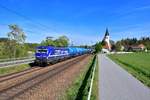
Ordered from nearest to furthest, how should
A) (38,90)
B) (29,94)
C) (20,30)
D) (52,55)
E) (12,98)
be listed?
(12,98) → (29,94) → (38,90) → (52,55) → (20,30)

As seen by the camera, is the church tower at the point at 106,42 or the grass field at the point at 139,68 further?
the church tower at the point at 106,42

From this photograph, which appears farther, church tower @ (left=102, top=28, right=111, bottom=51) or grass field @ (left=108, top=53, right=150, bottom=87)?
church tower @ (left=102, top=28, right=111, bottom=51)

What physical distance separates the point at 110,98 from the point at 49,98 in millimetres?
3453

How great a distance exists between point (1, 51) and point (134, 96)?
62.4 metres

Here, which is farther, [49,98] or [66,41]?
[66,41]

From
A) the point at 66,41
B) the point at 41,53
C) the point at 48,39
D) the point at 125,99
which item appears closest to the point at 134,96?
the point at 125,99

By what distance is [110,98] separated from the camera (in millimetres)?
12781

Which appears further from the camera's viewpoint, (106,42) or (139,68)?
(106,42)

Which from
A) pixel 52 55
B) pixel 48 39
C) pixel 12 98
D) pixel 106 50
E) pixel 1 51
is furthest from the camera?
pixel 106 50

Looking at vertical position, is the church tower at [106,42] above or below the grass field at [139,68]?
above

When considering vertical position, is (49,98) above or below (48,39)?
below

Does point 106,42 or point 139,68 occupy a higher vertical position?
point 106,42

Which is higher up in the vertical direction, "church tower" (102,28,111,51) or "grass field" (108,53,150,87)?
"church tower" (102,28,111,51)

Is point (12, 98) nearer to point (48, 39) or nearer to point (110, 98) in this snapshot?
point (110, 98)
